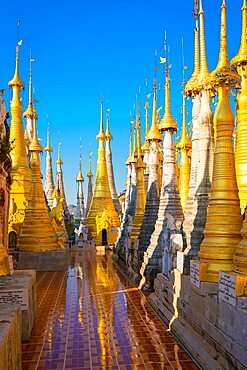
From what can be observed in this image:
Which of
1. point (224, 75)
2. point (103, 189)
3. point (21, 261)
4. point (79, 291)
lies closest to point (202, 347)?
point (224, 75)

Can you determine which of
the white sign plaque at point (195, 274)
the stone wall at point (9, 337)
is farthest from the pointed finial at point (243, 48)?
the stone wall at point (9, 337)

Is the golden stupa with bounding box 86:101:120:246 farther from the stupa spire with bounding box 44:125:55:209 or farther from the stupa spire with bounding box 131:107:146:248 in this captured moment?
the stupa spire with bounding box 131:107:146:248

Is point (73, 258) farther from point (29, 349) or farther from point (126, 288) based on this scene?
point (29, 349)

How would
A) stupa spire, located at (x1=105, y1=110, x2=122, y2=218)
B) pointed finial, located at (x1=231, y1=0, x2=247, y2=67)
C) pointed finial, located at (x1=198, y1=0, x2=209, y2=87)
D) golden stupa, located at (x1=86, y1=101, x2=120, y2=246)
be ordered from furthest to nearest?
1. stupa spire, located at (x1=105, y1=110, x2=122, y2=218)
2. golden stupa, located at (x1=86, y1=101, x2=120, y2=246)
3. pointed finial, located at (x1=231, y1=0, x2=247, y2=67)
4. pointed finial, located at (x1=198, y1=0, x2=209, y2=87)

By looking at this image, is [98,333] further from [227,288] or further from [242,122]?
[242,122]

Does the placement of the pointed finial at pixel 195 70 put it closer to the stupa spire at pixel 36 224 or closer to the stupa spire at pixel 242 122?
the stupa spire at pixel 242 122

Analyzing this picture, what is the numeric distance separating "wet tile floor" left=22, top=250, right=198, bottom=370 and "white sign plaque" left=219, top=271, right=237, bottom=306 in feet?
5.33

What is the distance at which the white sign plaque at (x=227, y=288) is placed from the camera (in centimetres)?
676

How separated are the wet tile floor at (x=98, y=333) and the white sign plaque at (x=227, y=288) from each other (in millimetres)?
1623

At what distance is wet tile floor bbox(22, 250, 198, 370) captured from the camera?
8.09m

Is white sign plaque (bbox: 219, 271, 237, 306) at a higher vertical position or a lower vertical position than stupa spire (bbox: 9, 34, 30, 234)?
lower

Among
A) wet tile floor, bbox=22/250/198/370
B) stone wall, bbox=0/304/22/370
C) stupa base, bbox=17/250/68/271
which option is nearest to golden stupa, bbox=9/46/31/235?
stupa base, bbox=17/250/68/271

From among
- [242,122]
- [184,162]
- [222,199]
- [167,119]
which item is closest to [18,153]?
[184,162]

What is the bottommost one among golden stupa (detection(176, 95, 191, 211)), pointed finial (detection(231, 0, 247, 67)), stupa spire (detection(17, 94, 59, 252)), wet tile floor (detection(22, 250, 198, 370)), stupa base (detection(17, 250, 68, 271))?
wet tile floor (detection(22, 250, 198, 370))
